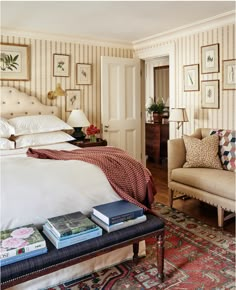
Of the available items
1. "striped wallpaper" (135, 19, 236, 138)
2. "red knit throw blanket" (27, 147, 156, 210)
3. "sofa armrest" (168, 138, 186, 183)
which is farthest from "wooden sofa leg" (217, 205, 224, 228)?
"striped wallpaper" (135, 19, 236, 138)

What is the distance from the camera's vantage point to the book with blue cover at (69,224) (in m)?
1.73

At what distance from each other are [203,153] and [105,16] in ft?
6.77

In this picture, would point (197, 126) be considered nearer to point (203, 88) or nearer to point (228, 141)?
point (203, 88)

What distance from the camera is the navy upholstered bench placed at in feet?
5.08

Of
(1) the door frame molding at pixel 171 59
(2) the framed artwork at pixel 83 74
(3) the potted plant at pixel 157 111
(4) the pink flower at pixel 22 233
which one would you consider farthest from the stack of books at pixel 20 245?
(3) the potted plant at pixel 157 111

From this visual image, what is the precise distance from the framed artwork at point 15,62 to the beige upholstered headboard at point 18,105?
22 centimetres

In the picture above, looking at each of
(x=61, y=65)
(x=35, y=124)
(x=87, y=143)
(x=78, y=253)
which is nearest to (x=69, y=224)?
(x=78, y=253)

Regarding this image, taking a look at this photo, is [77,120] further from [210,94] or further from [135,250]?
[135,250]

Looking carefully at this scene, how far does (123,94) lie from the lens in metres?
5.04

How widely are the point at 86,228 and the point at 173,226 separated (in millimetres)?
1562

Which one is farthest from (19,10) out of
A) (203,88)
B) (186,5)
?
(203,88)

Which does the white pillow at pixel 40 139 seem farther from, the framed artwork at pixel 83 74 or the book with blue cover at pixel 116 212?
the book with blue cover at pixel 116 212

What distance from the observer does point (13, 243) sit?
161 centimetres

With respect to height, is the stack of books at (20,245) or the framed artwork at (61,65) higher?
the framed artwork at (61,65)
